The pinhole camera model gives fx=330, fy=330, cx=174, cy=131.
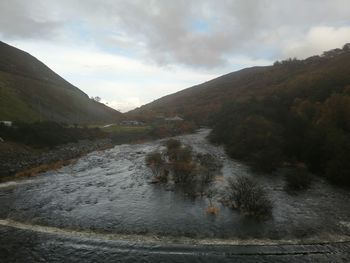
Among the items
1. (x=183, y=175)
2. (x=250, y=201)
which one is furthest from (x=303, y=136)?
(x=250, y=201)

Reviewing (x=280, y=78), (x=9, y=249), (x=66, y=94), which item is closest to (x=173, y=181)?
(x=9, y=249)

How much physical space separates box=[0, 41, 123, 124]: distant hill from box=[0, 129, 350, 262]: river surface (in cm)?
6011

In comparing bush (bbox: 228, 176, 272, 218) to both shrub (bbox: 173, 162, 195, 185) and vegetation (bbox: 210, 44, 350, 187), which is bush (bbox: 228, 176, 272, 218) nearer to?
shrub (bbox: 173, 162, 195, 185)

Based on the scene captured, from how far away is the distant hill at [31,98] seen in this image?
322 ft

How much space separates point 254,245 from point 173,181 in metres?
18.4

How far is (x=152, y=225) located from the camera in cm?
2666

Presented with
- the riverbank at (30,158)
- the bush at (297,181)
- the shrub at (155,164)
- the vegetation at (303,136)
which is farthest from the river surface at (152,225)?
the riverbank at (30,158)

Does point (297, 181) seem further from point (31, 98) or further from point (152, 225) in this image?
point (31, 98)

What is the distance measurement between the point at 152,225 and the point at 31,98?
108759 millimetres

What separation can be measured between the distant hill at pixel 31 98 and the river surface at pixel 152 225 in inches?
2367

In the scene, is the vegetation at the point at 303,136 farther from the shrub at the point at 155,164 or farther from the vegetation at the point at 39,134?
the vegetation at the point at 39,134

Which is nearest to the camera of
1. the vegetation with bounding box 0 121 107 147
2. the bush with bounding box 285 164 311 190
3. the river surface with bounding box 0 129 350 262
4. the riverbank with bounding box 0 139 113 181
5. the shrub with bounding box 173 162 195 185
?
the river surface with bounding box 0 129 350 262

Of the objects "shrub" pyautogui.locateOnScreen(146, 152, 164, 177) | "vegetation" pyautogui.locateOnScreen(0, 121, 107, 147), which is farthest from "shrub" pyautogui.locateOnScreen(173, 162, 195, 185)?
"vegetation" pyautogui.locateOnScreen(0, 121, 107, 147)

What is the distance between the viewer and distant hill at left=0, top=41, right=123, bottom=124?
98062mm
